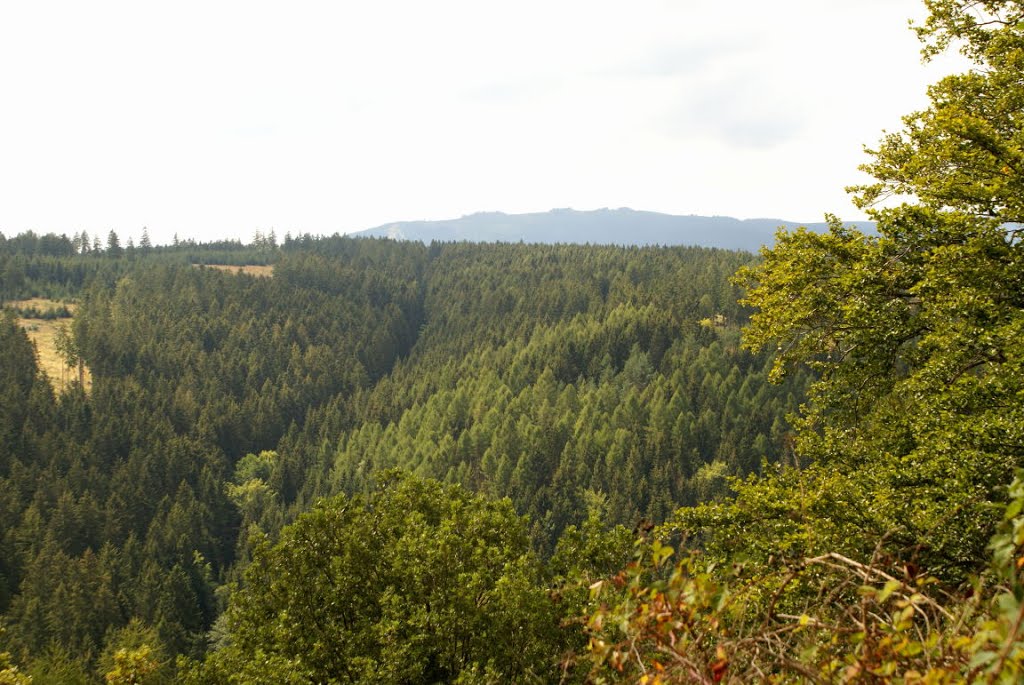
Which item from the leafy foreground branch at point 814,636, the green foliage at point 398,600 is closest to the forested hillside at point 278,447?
the green foliage at point 398,600

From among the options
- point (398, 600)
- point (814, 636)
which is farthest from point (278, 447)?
point (814, 636)

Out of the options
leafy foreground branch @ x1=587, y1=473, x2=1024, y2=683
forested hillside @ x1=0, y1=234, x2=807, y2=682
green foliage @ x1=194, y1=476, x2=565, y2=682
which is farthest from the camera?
forested hillside @ x1=0, y1=234, x2=807, y2=682

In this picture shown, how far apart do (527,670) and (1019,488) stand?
13632mm

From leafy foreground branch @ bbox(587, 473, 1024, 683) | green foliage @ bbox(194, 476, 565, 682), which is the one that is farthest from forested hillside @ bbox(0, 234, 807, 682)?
leafy foreground branch @ bbox(587, 473, 1024, 683)

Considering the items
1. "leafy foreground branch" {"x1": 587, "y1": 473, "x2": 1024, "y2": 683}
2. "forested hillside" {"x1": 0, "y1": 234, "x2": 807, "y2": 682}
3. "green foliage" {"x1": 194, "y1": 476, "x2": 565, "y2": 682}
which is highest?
"leafy foreground branch" {"x1": 587, "y1": 473, "x2": 1024, "y2": 683}

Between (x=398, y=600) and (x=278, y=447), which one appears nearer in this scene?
(x=398, y=600)

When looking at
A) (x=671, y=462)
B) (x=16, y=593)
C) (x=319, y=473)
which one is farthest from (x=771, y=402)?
(x=16, y=593)

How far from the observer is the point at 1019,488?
3449mm

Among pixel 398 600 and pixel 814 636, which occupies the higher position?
pixel 814 636

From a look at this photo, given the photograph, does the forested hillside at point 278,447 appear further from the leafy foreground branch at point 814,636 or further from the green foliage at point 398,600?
the leafy foreground branch at point 814,636

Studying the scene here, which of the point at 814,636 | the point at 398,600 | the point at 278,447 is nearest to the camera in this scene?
the point at 814,636

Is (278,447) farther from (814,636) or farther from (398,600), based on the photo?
(814,636)

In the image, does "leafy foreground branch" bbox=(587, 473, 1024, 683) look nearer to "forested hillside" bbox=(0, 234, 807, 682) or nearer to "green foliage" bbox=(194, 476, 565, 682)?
"green foliage" bbox=(194, 476, 565, 682)

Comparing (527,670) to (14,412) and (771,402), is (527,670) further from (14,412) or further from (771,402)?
(14,412)
